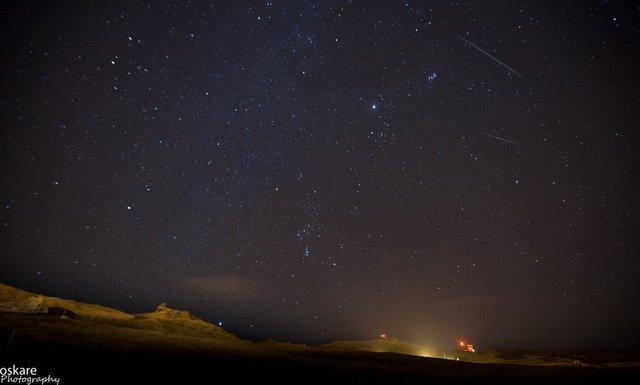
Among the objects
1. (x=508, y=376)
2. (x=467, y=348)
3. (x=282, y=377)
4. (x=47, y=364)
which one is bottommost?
(x=467, y=348)

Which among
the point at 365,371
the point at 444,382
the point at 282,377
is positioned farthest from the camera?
the point at 365,371

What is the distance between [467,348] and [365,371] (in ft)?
169

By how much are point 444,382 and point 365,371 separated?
161 inches

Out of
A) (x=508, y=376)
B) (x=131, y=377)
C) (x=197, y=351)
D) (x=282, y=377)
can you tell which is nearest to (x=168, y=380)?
(x=131, y=377)

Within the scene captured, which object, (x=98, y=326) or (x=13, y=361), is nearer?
(x=13, y=361)

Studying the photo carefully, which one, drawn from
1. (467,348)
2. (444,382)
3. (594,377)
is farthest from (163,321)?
(467,348)

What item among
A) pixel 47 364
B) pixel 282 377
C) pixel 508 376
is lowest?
pixel 508 376

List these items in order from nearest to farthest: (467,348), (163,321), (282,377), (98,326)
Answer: (282,377)
(98,326)
(163,321)
(467,348)

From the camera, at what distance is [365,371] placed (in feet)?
54.0

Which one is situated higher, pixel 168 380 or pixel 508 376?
pixel 168 380

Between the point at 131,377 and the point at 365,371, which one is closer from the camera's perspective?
the point at 131,377

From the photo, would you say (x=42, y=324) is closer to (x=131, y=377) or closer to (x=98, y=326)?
(x=98, y=326)

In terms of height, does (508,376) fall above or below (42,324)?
below

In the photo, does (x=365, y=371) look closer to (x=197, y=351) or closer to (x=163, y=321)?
(x=197, y=351)
